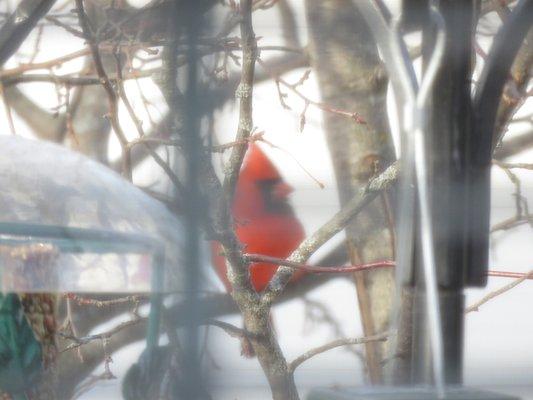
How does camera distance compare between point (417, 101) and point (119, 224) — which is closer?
point (417, 101)

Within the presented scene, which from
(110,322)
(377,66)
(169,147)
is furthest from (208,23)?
(110,322)

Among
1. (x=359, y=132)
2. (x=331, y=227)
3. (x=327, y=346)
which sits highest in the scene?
(x=359, y=132)

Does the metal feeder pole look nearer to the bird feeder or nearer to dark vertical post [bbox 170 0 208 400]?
dark vertical post [bbox 170 0 208 400]

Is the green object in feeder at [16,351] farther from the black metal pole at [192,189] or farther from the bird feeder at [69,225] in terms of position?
the black metal pole at [192,189]

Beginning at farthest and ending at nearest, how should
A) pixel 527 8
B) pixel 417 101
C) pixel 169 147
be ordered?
pixel 169 147 < pixel 527 8 < pixel 417 101

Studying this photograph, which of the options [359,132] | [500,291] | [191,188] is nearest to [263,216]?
[359,132]

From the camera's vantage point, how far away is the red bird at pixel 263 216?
1195 millimetres

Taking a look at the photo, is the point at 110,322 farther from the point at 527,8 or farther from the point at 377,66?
the point at 527,8

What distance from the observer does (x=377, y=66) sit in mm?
1251

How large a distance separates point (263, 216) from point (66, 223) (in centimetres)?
35

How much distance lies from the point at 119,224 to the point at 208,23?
0.77 feet

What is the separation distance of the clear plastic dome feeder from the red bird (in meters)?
0.19

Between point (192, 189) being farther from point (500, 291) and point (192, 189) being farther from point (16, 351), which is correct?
point (500, 291)

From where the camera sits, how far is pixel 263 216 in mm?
1270
